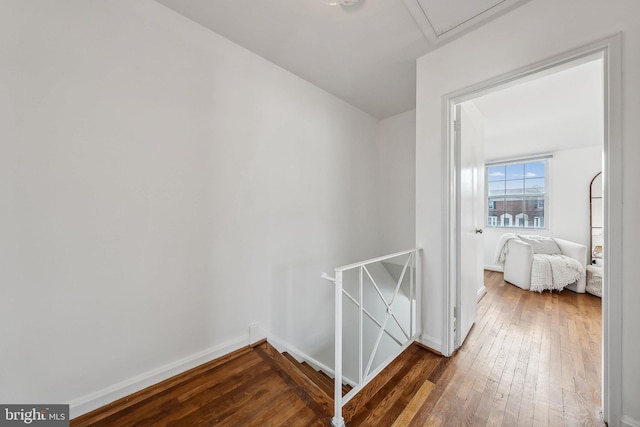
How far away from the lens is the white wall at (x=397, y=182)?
300 cm

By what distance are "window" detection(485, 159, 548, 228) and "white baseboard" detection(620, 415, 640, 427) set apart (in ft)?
13.7

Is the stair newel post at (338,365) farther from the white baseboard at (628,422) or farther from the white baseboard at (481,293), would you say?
the white baseboard at (481,293)

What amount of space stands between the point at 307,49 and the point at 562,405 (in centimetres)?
293

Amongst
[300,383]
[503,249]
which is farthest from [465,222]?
[503,249]

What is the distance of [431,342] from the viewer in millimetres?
1879

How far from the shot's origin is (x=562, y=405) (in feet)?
4.39

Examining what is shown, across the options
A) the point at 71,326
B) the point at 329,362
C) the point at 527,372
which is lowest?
the point at 329,362

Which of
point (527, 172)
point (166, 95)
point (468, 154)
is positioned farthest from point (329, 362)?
point (527, 172)

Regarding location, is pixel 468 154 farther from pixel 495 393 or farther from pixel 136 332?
pixel 136 332

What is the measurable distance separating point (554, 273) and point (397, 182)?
2.50 m

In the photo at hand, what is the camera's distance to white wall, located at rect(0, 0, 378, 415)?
1.11m

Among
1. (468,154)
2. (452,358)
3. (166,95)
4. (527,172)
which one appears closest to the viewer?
(166,95)

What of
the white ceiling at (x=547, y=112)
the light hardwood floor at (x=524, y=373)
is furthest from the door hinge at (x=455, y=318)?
the white ceiling at (x=547, y=112)

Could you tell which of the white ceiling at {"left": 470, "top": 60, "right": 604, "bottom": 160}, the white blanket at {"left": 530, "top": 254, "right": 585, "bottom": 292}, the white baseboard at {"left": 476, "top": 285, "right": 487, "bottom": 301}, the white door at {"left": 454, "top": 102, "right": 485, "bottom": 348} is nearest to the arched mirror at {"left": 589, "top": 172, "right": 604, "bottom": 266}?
the white ceiling at {"left": 470, "top": 60, "right": 604, "bottom": 160}
